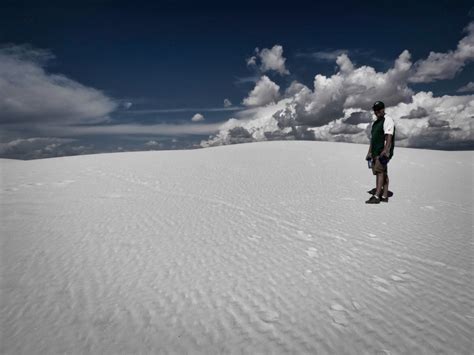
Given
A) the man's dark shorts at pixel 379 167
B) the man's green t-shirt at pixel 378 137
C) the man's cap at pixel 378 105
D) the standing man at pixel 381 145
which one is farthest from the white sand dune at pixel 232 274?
the man's cap at pixel 378 105

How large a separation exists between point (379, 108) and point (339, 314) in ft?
16.9

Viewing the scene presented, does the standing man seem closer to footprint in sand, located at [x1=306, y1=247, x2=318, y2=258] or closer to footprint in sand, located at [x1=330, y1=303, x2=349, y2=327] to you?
footprint in sand, located at [x1=306, y1=247, x2=318, y2=258]

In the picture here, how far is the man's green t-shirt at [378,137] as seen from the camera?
6.17 m

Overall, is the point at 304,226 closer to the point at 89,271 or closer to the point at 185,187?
the point at 89,271

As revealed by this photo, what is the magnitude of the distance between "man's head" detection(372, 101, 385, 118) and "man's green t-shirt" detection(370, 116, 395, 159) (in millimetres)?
134

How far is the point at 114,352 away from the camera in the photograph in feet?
6.14

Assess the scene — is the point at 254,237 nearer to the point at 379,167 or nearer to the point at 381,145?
the point at 379,167

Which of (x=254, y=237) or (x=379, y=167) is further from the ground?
(x=379, y=167)

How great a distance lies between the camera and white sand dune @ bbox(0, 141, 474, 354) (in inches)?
79.7

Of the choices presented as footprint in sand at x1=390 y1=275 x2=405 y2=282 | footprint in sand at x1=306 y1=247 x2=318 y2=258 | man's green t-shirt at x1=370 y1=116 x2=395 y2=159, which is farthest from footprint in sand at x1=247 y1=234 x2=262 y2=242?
man's green t-shirt at x1=370 y1=116 x2=395 y2=159

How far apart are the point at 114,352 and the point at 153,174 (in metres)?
7.78

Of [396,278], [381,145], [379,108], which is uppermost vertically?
[379,108]

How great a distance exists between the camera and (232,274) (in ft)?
9.61

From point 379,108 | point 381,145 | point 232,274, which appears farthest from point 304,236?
point 379,108
